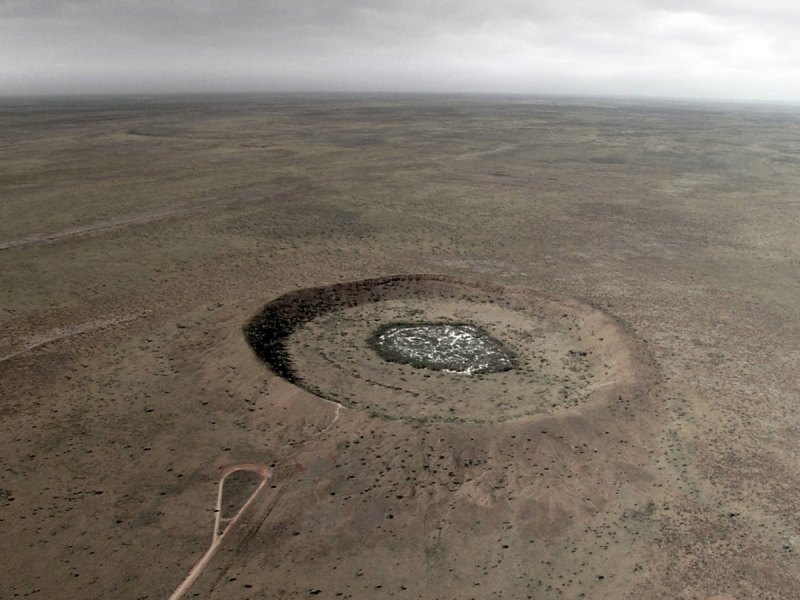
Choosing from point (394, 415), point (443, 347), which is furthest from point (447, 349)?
point (394, 415)

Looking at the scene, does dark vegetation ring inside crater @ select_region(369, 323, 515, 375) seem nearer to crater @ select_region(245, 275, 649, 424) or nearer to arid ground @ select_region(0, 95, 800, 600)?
crater @ select_region(245, 275, 649, 424)

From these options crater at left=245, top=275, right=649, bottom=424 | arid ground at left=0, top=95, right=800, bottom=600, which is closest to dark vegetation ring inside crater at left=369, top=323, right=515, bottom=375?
crater at left=245, top=275, right=649, bottom=424

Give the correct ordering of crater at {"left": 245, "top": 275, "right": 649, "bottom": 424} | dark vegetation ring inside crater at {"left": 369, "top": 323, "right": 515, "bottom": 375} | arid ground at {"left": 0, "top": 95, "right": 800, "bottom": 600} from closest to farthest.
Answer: arid ground at {"left": 0, "top": 95, "right": 800, "bottom": 600} → crater at {"left": 245, "top": 275, "right": 649, "bottom": 424} → dark vegetation ring inside crater at {"left": 369, "top": 323, "right": 515, "bottom": 375}

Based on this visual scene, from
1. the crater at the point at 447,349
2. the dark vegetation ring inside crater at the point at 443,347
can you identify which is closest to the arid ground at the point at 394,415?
the crater at the point at 447,349

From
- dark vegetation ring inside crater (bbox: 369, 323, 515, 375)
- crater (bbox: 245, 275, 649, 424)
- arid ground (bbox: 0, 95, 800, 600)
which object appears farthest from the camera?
dark vegetation ring inside crater (bbox: 369, 323, 515, 375)

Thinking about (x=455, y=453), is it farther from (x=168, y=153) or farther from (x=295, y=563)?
(x=168, y=153)

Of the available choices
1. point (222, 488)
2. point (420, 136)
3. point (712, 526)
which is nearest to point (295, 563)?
point (222, 488)
